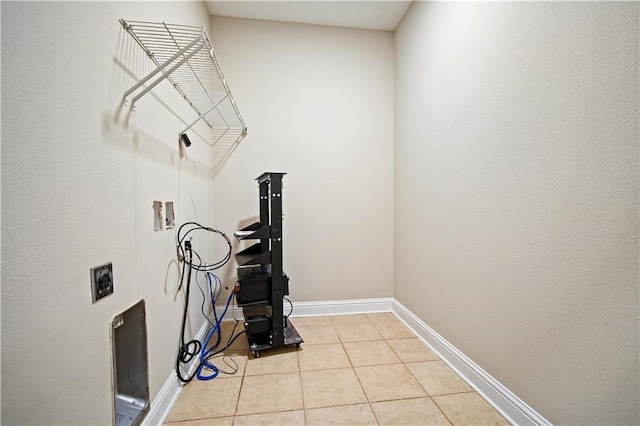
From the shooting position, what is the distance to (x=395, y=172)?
8.57ft

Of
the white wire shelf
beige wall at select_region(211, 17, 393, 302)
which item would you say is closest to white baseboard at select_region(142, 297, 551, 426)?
beige wall at select_region(211, 17, 393, 302)

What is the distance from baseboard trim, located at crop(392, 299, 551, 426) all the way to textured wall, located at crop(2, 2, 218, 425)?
5.81 feet

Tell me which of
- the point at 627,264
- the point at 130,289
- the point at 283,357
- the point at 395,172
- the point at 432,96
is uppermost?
the point at 432,96

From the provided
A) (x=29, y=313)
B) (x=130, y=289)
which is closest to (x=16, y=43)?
(x=29, y=313)

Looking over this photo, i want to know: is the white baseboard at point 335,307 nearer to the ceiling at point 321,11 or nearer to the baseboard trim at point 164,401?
the baseboard trim at point 164,401

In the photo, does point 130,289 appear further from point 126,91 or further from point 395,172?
point 395,172

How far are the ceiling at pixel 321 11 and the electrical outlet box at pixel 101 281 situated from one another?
7.92 feet

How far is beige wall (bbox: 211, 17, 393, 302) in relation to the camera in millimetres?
2441

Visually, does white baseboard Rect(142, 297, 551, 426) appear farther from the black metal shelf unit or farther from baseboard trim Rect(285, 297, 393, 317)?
the black metal shelf unit

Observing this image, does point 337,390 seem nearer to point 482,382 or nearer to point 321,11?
point 482,382

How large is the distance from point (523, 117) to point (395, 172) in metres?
1.41

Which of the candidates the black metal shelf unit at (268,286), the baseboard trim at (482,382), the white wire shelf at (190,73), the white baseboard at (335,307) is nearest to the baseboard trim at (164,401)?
the black metal shelf unit at (268,286)

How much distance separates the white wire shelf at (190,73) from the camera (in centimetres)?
104

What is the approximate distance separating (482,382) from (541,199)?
1.10 metres
